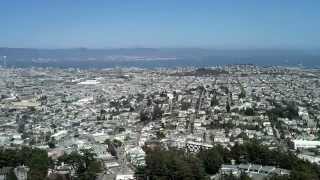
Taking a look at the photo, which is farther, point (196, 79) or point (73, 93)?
point (196, 79)

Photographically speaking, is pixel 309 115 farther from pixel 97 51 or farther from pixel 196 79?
pixel 97 51

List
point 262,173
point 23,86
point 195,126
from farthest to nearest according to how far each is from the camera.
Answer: point 23,86 → point 195,126 → point 262,173

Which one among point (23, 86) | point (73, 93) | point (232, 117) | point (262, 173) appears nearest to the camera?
point (262, 173)


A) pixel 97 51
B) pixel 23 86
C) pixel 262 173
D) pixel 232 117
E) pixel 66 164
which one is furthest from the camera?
pixel 97 51

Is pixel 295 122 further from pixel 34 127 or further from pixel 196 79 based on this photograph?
pixel 196 79

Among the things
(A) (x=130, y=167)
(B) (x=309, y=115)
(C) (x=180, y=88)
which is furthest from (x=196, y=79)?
(A) (x=130, y=167)

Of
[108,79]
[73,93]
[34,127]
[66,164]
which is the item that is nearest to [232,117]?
[34,127]
